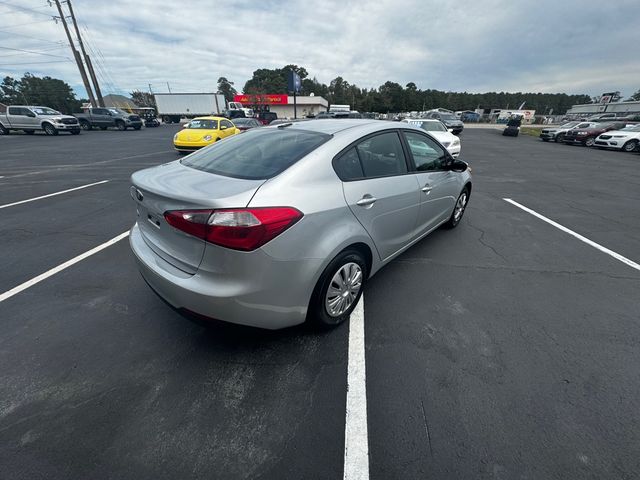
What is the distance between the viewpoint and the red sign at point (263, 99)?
6656 centimetres

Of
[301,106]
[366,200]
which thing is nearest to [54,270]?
[366,200]

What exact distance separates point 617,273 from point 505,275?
4.48 ft

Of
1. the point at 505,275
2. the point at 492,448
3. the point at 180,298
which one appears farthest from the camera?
the point at 505,275

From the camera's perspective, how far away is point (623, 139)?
16.5m

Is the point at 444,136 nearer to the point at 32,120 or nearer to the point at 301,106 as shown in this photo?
the point at 32,120

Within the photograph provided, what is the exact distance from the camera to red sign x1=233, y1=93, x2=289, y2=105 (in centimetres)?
6656

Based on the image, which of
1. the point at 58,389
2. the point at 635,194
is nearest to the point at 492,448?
the point at 58,389

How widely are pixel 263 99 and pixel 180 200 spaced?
73.3 m

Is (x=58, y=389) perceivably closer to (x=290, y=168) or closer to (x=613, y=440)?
(x=290, y=168)

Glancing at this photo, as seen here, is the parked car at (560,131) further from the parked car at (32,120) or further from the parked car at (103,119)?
the parked car at (103,119)

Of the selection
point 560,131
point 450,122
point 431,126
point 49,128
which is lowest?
point 49,128

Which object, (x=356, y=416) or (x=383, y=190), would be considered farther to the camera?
(x=383, y=190)

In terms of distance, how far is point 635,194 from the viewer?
7.22 m

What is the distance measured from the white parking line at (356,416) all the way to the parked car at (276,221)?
280mm
